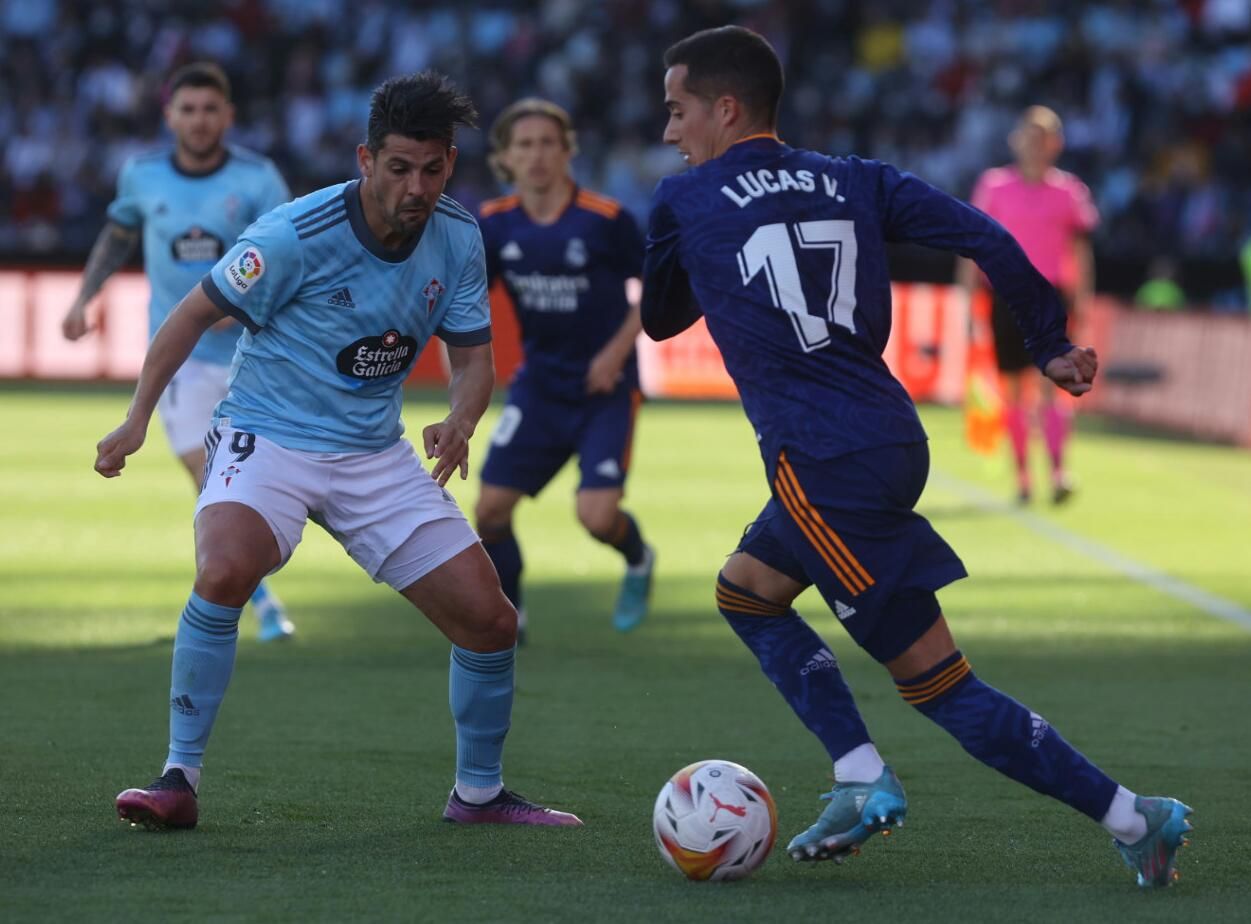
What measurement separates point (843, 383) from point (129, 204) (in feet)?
15.8

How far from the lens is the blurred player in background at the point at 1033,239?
13789mm

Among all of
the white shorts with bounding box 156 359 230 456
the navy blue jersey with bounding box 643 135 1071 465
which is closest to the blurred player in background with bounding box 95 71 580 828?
the navy blue jersey with bounding box 643 135 1071 465

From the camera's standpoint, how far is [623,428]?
8.66m

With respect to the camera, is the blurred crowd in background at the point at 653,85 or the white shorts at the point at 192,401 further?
the blurred crowd in background at the point at 653,85

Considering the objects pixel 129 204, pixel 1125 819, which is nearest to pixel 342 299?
pixel 1125 819

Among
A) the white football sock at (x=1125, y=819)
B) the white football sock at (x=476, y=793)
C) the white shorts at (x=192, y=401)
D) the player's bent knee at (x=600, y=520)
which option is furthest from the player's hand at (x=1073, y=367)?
the white shorts at (x=192, y=401)

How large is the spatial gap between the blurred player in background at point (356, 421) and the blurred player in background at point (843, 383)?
691 mm

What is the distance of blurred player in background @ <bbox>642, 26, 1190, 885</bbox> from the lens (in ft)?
15.6

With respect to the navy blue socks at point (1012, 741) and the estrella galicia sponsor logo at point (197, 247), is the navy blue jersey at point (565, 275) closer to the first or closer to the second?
the estrella galicia sponsor logo at point (197, 247)

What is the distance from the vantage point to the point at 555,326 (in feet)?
28.0

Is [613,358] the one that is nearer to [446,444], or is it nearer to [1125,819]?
[446,444]

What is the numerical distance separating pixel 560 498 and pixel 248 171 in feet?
19.2

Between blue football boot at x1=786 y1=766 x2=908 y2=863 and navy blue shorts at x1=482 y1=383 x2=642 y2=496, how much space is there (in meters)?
3.81

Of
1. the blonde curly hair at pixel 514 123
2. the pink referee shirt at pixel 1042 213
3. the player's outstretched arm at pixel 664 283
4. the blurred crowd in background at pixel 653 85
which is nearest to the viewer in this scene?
the player's outstretched arm at pixel 664 283
